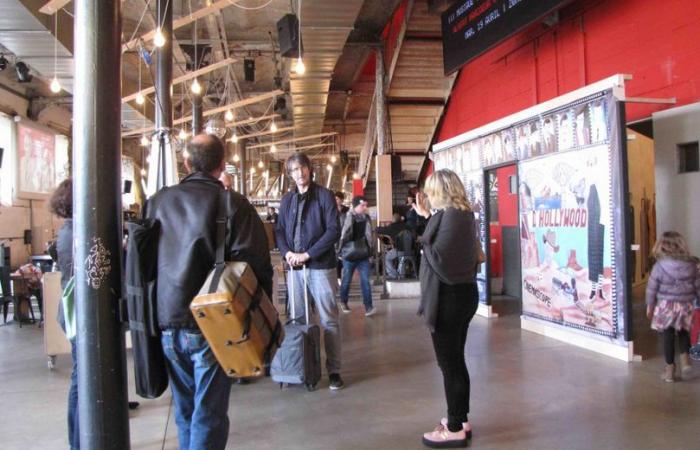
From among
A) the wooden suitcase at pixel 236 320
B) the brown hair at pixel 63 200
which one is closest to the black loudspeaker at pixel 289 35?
the brown hair at pixel 63 200

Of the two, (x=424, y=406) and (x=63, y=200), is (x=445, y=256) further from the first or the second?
(x=63, y=200)

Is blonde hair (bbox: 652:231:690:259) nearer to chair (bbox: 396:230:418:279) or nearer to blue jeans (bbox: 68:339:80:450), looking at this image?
blue jeans (bbox: 68:339:80:450)

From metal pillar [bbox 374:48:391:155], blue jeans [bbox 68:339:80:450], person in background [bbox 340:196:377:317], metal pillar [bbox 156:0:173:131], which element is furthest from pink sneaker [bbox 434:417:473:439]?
metal pillar [bbox 374:48:391:155]

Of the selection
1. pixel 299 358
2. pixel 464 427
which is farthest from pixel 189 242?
pixel 299 358

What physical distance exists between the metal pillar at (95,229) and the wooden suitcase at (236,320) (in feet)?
1.32

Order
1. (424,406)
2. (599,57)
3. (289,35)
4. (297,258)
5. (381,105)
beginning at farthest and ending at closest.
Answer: (381,105) < (289,35) < (599,57) < (297,258) < (424,406)

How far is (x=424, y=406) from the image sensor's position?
379 cm

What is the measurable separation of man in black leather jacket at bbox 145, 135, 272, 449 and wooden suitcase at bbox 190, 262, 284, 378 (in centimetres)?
11

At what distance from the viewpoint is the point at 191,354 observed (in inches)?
83.1

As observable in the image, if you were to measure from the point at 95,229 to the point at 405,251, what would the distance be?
7.47m

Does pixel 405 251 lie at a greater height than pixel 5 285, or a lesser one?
greater

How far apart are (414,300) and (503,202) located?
7.39 ft

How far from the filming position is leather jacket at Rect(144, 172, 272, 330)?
80.7 inches

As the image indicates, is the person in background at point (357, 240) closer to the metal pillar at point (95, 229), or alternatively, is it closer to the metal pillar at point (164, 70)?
the metal pillar at point (164, 70)
